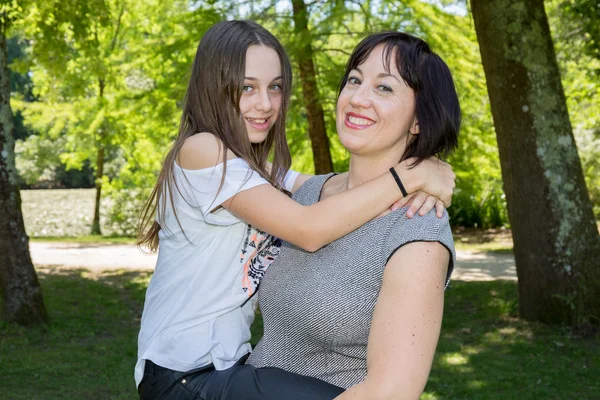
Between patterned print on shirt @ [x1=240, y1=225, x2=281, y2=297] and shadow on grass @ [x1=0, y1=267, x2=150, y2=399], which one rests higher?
patterned print on shirt @ [x1=240, y1=225, x2=281, y2=297]

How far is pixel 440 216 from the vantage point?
2408 millimetres

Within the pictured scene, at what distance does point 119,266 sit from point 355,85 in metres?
11.9

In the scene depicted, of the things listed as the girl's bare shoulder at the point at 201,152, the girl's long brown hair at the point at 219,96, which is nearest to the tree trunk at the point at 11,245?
the girl's long brown hair at the point at 219,96

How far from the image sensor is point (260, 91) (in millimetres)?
3102

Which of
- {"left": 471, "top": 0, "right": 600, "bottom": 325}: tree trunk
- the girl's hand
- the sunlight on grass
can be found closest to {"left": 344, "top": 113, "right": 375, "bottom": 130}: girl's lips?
the girl's hand

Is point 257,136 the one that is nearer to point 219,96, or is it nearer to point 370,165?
point 219,96

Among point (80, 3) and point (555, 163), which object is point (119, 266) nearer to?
point (80, 3)

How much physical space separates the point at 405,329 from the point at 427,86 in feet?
2.89

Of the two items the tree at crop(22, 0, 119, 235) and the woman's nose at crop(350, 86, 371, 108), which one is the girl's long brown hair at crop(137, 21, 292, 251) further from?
the tree at crop(22, 0, 119, 235)

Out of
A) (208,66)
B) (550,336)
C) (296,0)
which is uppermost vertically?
(296,0)

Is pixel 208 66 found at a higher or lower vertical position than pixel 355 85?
higher

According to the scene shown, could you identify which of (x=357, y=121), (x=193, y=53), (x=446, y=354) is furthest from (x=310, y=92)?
(x=357, y=121)

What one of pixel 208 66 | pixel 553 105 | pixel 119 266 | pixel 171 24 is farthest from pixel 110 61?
pixel 208 66

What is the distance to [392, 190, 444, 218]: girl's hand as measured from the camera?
2422mm
